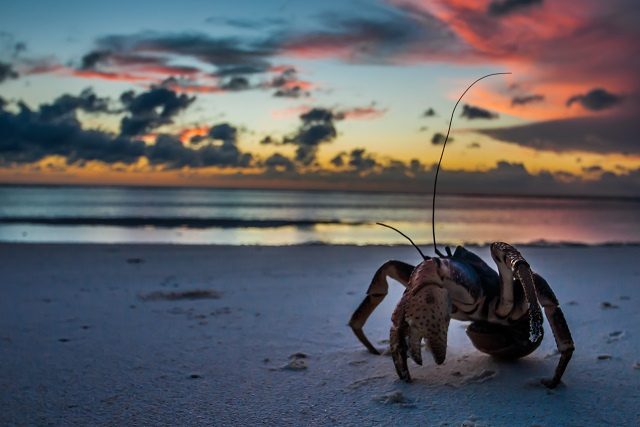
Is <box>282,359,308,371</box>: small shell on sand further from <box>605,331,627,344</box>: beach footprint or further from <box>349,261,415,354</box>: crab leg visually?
<box>605,331,627,344</box>: beach footprint

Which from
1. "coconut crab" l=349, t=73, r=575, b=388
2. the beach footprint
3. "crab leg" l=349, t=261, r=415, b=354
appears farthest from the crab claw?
the beach footprint

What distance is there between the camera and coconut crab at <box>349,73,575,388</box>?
2361 mm

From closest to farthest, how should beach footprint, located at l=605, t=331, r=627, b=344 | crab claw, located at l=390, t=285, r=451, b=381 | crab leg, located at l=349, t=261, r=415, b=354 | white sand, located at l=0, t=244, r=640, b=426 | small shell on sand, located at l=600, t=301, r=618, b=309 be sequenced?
1. crab claw, located at l=390, t=285, r=451, b=381
2. white sand, located at l=0, t=244, r=640, b=426
3. crab leg, located at l=349, t=261, r=415, b=354
4. beach footprint, located at l=605, t=331, r=627, b=344
5. small shell on sand, located at l=600, t=301, r=618, b=309

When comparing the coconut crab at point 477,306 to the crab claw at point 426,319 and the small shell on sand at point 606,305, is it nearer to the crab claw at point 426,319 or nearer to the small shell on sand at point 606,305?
the crab claw at point 426,319

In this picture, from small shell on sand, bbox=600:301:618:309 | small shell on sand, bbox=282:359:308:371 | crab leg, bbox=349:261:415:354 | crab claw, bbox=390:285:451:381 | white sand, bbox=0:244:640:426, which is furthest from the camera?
small shell on sand, bbox=600:301:618:309

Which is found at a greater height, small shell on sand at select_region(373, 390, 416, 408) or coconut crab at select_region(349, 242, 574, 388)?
coconut crab at select_region(349, 242, 574, 388)

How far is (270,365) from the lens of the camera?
130 inches

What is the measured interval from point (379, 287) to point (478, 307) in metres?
0.75

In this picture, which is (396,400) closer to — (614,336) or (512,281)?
(512,281)

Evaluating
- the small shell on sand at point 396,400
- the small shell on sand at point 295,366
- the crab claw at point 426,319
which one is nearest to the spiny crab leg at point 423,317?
the crab claw at point 426,319

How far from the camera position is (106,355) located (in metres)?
3.53

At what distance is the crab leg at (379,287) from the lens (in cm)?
298

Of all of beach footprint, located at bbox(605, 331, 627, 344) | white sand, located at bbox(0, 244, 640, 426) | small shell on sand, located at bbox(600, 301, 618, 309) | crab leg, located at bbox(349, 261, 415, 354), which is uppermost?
crab leg, located at bbox(349, 261, 415, 354)

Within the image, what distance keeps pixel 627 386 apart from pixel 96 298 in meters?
4.86
